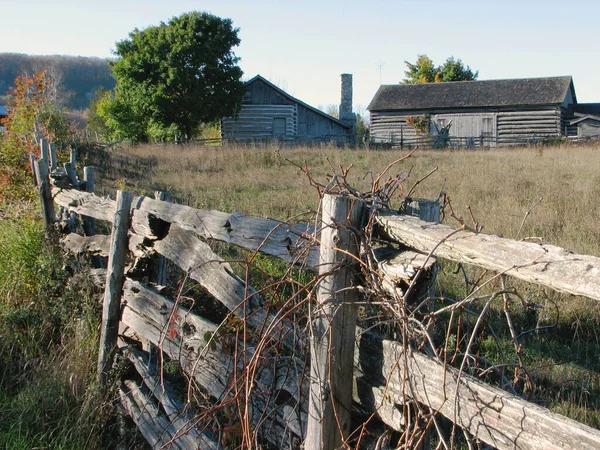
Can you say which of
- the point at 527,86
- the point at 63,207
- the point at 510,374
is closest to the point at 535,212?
the point at 510,374

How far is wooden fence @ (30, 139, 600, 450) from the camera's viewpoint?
1723 mm

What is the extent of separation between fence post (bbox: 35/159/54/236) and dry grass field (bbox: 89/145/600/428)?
8.31 ft

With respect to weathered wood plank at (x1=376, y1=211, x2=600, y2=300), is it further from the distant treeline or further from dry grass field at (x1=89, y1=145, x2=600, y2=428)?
the distant treeline

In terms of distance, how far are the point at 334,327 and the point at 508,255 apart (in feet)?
2.62

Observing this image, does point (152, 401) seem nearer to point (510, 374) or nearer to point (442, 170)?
point (510, 374)

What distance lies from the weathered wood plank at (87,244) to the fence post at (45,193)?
0.44 metres

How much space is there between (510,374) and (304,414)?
7.17 feet

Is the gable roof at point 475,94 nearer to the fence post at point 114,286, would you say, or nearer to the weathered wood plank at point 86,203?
the weathered wood plank at point 86,203

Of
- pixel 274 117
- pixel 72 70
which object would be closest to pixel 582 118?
pixel 274 117

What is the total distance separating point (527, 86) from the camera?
115ft

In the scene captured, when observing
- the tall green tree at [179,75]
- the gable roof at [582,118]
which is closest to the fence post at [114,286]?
the tall green tree at [179,75]

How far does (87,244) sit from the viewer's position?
4980mm

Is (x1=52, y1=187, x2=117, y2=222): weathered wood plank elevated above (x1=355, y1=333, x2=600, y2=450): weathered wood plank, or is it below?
above

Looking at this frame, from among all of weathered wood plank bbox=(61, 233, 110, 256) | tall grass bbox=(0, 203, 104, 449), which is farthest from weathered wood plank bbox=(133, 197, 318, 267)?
tall grass bbox=(0, 203, 104, 449)
